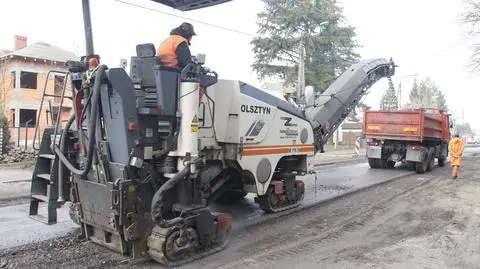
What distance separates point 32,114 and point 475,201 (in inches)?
1087

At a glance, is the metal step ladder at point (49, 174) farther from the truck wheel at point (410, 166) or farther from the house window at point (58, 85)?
the truck wheel at point (410, 166)

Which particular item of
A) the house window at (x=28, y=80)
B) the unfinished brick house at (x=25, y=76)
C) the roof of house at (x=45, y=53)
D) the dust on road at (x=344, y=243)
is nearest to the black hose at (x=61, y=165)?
the dust on road at (x=344, y=243)

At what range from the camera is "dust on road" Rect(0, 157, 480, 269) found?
5.52 m

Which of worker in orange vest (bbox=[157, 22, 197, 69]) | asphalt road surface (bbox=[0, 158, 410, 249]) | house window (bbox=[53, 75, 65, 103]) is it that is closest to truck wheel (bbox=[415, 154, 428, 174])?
asphalt road surface (bbox=[0, 158, 410, 249])

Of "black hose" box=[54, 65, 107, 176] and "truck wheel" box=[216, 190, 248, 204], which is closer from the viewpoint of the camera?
"black hose" box=[54, 65, 107, 176]

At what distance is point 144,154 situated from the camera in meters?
5.52

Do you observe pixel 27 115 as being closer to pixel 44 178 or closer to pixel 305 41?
pixel 305 41

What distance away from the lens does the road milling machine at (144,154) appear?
209 inches

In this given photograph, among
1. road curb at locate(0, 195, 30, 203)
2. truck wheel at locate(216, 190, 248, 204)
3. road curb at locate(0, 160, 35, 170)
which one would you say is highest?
road curb at locate(0, 160, 35, 170)

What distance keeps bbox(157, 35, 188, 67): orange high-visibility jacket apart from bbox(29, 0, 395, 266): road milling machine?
3.9 inches

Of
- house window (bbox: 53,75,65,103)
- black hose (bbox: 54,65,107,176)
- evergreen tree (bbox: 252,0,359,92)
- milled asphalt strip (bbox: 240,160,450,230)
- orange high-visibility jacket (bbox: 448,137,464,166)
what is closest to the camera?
black hose (bbox: 54,65,107,176)

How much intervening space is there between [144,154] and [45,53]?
90.4ft

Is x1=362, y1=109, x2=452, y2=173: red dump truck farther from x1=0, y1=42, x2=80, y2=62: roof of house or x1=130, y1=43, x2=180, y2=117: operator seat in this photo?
x1=0, y1=42, x2=80, y2=62: roof of house

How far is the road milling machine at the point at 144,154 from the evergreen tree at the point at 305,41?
1036 inches
